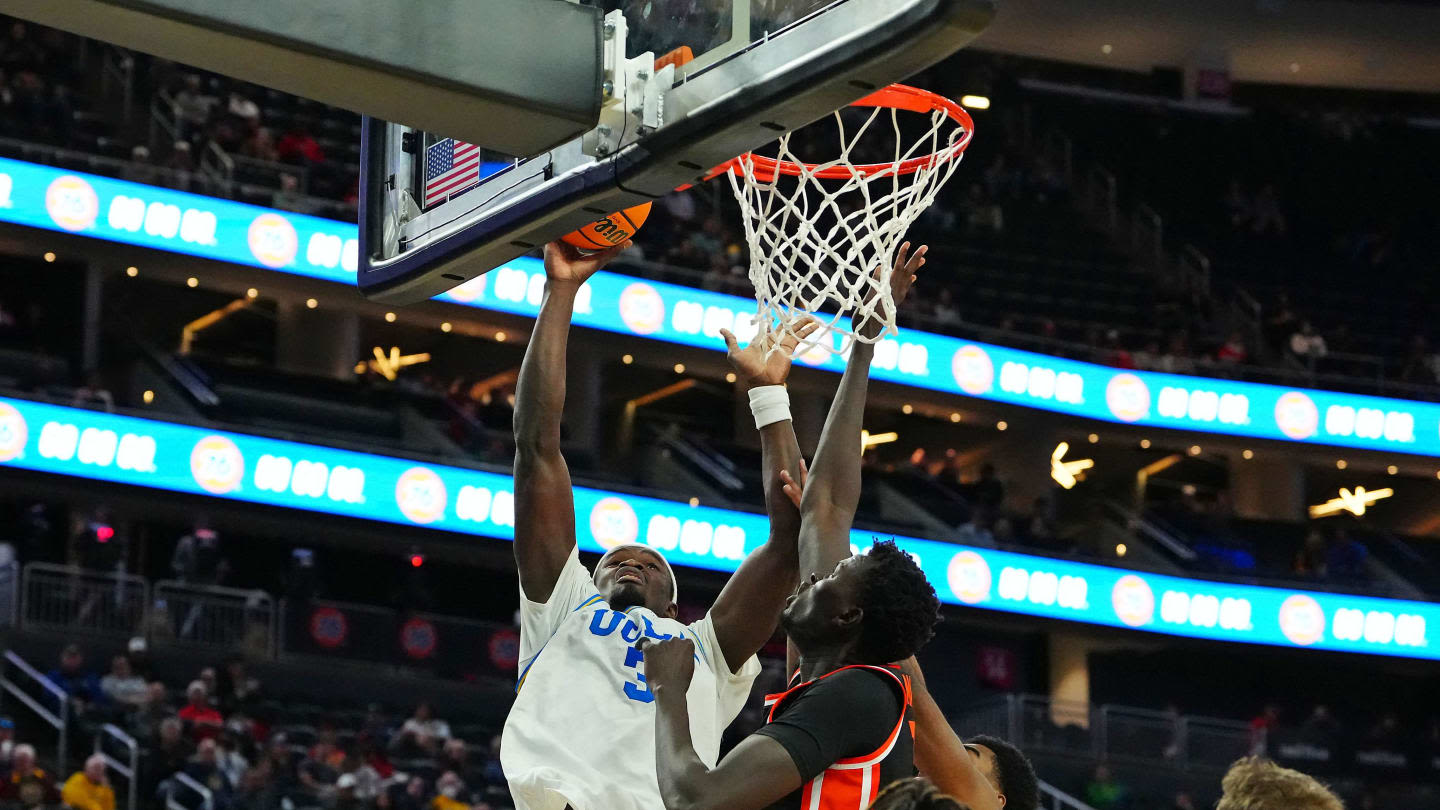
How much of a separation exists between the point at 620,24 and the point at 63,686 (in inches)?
483

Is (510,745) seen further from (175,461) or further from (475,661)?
(175,461)

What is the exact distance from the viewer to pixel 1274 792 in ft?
11.0

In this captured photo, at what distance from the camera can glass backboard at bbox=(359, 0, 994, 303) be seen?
3400 millimetres

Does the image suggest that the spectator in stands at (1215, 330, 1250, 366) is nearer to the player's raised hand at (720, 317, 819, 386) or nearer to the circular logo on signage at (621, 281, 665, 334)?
the circular logo on signage at (621, 281, 665, 334)

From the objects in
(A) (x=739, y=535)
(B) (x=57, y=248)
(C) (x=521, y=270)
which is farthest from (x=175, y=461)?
(A) (x=739, y=535)

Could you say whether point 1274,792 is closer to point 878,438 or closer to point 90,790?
point 90,790

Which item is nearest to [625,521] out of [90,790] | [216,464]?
[216,464]

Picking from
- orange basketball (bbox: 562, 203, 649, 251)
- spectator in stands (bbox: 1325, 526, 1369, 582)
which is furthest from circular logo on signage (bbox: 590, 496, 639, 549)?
orange basketball (bbox: 562, 203, 649, 251)

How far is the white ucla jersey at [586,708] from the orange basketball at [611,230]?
2.72 ft

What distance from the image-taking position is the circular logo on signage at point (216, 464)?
1872cm

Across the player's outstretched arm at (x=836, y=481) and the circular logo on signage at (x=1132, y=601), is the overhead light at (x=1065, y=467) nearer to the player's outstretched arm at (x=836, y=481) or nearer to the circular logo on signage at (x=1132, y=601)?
the circular logo on signage at (x=1132, y=601)

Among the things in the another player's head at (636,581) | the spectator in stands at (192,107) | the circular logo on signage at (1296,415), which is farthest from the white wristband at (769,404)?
the circular logo on signage at (1296,415)

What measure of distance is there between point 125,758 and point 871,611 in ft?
36.1

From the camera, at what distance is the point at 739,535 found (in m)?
21.1
